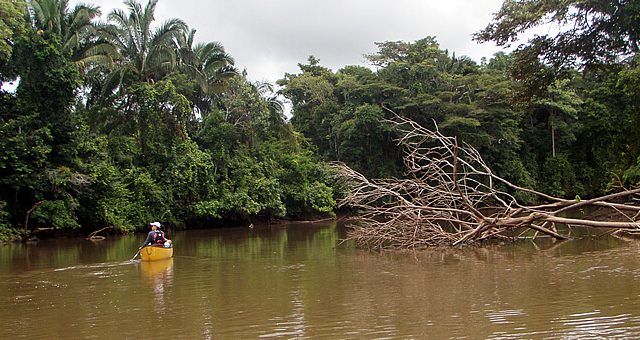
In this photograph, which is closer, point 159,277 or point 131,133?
point 159,277

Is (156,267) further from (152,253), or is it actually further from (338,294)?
(338,294)

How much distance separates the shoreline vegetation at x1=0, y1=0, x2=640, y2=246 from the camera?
606 inches

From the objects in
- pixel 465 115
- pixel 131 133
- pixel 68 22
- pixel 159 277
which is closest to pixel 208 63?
pixel 131 133

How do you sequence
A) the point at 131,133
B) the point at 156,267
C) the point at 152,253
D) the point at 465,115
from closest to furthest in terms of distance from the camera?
the point at 156,267, the point at 152,253, the point at 131,133, the point at 465,115

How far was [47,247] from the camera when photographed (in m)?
20.0

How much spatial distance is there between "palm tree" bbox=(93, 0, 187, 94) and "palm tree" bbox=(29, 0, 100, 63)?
778 millimetres

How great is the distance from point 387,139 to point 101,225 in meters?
17.8

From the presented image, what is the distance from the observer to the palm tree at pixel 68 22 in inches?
901

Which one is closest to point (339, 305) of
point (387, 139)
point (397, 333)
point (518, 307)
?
point (397, 333)

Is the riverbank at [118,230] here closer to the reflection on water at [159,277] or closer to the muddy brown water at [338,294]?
the muddy brown water at [338,294]

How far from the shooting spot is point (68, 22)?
24984mm

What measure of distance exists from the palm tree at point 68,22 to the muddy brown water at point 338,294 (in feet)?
37.2

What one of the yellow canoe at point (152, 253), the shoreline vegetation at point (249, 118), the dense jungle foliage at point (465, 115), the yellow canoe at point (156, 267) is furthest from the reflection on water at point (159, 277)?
the dense jungle foliage at point (465, 115)

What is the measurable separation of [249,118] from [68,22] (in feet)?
30.5
